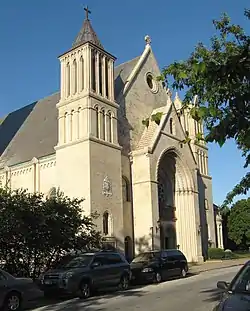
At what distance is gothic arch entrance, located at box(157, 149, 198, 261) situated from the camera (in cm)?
3762

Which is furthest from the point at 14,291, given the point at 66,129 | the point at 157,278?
the point at 66,129

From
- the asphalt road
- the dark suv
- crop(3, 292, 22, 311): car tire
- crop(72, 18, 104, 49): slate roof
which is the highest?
crop(72, 18, 104, 49): slate roof

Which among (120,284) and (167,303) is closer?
(167,303)

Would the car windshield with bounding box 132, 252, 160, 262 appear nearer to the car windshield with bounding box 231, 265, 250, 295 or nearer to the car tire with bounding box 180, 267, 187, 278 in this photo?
the car tire with bounding box 180, 267, 187, 278

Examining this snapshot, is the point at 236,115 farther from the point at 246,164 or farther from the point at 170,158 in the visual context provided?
the point at 170,158

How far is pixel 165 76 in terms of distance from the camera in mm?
7270

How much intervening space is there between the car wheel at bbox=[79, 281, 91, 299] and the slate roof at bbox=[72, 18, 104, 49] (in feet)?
66.9

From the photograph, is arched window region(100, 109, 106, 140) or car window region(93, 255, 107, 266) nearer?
car window region(93, 255, 107, 266)

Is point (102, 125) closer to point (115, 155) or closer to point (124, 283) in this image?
point (115, 155)

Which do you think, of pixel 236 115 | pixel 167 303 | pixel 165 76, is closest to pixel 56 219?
pixel 167 303

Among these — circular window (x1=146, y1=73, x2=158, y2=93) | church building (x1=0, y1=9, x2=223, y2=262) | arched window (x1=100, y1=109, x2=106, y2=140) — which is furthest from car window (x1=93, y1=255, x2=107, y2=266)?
circular window (x1=146, y1=73, x2=158, y2=93)

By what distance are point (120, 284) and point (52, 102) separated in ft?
88.2

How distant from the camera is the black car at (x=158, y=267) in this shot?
72.6 ft

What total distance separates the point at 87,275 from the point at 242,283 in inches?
435
